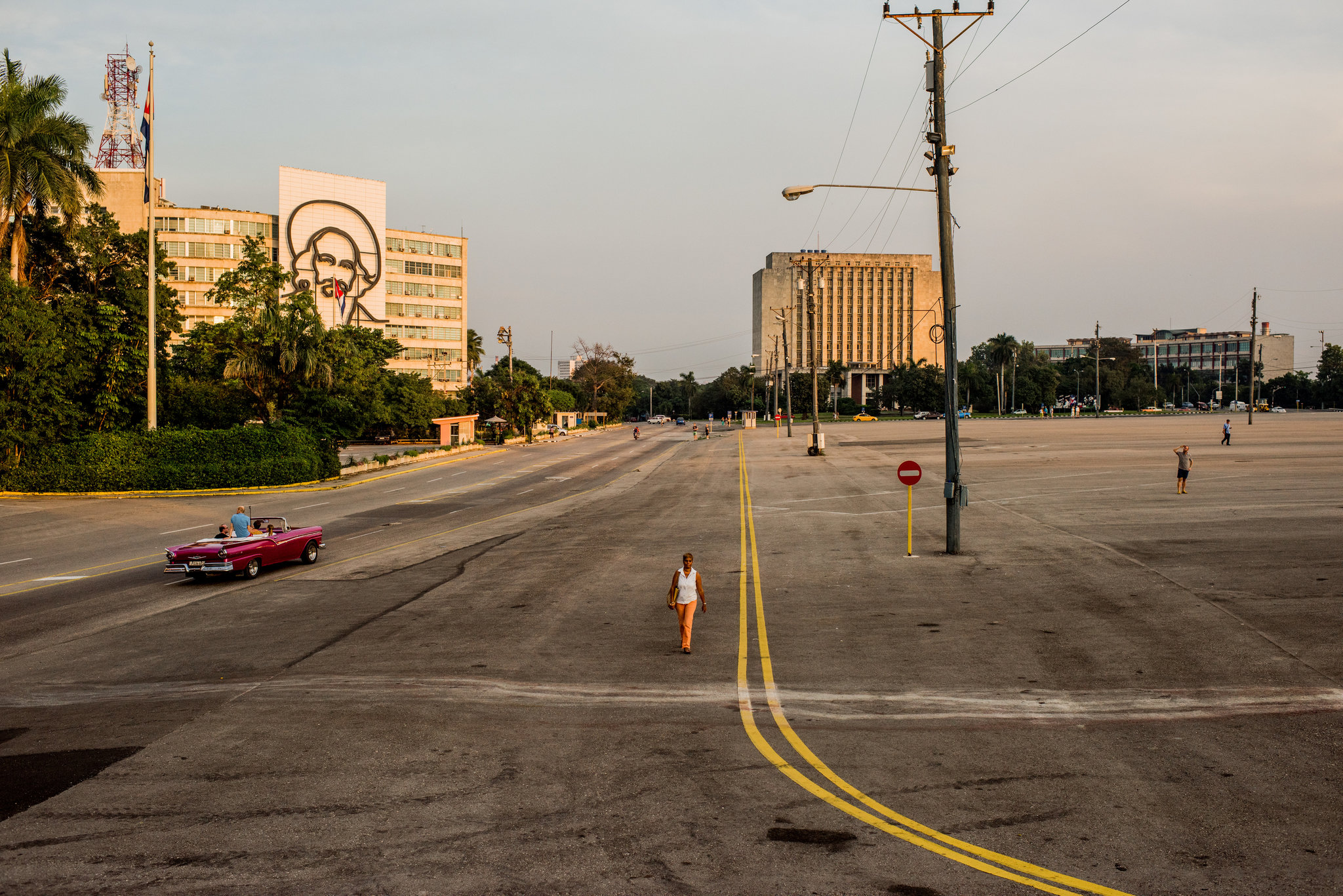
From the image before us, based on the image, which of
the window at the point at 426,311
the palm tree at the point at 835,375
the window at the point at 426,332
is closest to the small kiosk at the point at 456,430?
the window at the point at 426,332

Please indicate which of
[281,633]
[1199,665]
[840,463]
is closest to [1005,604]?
[1199,665]

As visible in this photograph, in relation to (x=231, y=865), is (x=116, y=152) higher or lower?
higher

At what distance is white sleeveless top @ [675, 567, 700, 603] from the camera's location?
43.1 feet

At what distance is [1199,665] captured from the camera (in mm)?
12156

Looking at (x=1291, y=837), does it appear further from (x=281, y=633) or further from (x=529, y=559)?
(x=529, y=559)

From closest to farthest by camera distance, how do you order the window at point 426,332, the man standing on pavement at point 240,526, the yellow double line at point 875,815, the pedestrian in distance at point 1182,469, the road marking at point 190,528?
the yellow double line at point 875,815 → the man standing on pavement at point 240,526 → the road marking at point 190,528 → the pedestrian in distance at point 1182,469 → the window at point 426,332

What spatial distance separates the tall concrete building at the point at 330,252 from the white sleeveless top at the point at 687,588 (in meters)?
107

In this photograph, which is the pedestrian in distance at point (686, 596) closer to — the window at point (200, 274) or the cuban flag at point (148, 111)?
the cuban flag at point (148, 111)

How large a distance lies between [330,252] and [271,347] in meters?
78.0

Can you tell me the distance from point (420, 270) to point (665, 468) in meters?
85.3

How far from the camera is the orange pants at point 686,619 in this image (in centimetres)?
1320

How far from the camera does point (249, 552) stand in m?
20.8

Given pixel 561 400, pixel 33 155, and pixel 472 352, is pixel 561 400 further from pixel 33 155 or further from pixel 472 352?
pixel 33 155

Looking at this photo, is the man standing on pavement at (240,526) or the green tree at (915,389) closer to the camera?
the man standing on pavement at (240,526)
